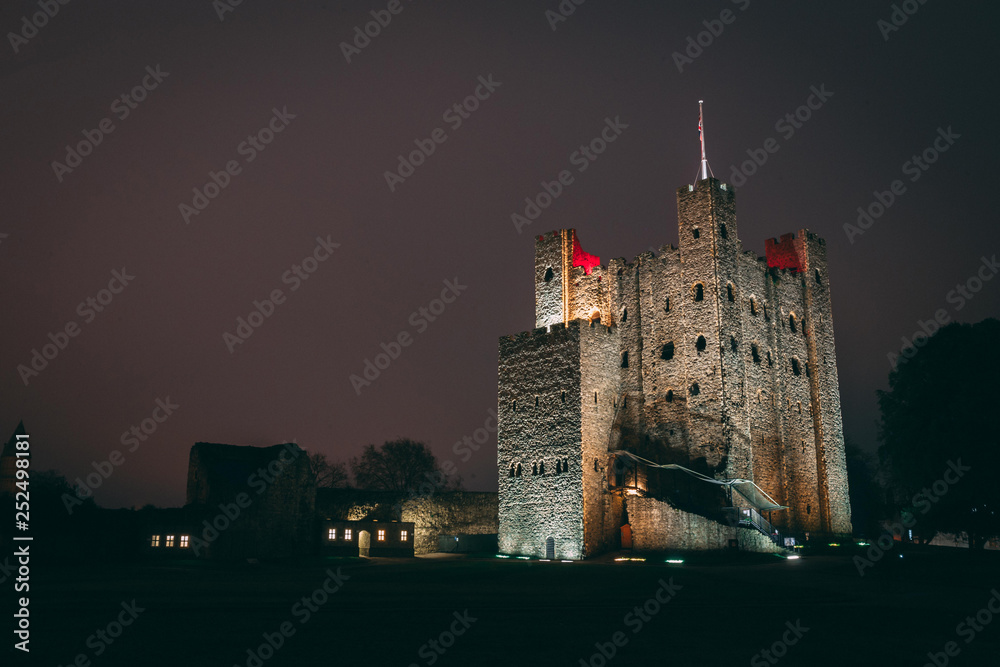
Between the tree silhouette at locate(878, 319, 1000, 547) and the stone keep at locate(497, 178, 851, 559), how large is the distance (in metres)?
6.36

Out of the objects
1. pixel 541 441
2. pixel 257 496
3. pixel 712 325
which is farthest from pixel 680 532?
pixel 257 496

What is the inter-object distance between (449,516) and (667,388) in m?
15.1

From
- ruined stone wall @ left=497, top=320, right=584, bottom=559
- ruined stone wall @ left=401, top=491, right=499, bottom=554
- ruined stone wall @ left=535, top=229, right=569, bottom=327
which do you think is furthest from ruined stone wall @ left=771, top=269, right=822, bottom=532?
ruined stone wall @ left=401, top=491, right=499, bottom=554

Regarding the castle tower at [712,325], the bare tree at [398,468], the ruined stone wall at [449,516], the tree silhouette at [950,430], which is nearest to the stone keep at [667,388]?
the castle tower at [712,325]

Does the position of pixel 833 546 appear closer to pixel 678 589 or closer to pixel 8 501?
pixel 678 589

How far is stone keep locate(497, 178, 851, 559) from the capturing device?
37.3 m

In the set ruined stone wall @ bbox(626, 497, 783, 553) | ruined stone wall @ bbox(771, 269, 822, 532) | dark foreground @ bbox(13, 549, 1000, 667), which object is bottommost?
dark foreground @ bbox(13, 549, 1000, 667)

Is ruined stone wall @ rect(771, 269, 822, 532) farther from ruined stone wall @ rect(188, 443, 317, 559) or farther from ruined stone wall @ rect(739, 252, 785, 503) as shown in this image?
ruined stone wall @ rect(188, 443, 317, 559)

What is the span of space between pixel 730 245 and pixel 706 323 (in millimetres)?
4543

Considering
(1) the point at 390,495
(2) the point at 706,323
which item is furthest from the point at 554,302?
(1) the point at 390,495

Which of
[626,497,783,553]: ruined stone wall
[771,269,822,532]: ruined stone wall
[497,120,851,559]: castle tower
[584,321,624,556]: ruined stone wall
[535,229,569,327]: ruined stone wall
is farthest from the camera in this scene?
[535,229,569,327]: ruined stone wall

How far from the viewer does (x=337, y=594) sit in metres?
18.9

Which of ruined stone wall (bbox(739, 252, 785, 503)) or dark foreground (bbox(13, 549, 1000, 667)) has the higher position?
ruined stone wall (bbox(739, 252, 785, 503))

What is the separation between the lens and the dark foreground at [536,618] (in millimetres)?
11109
